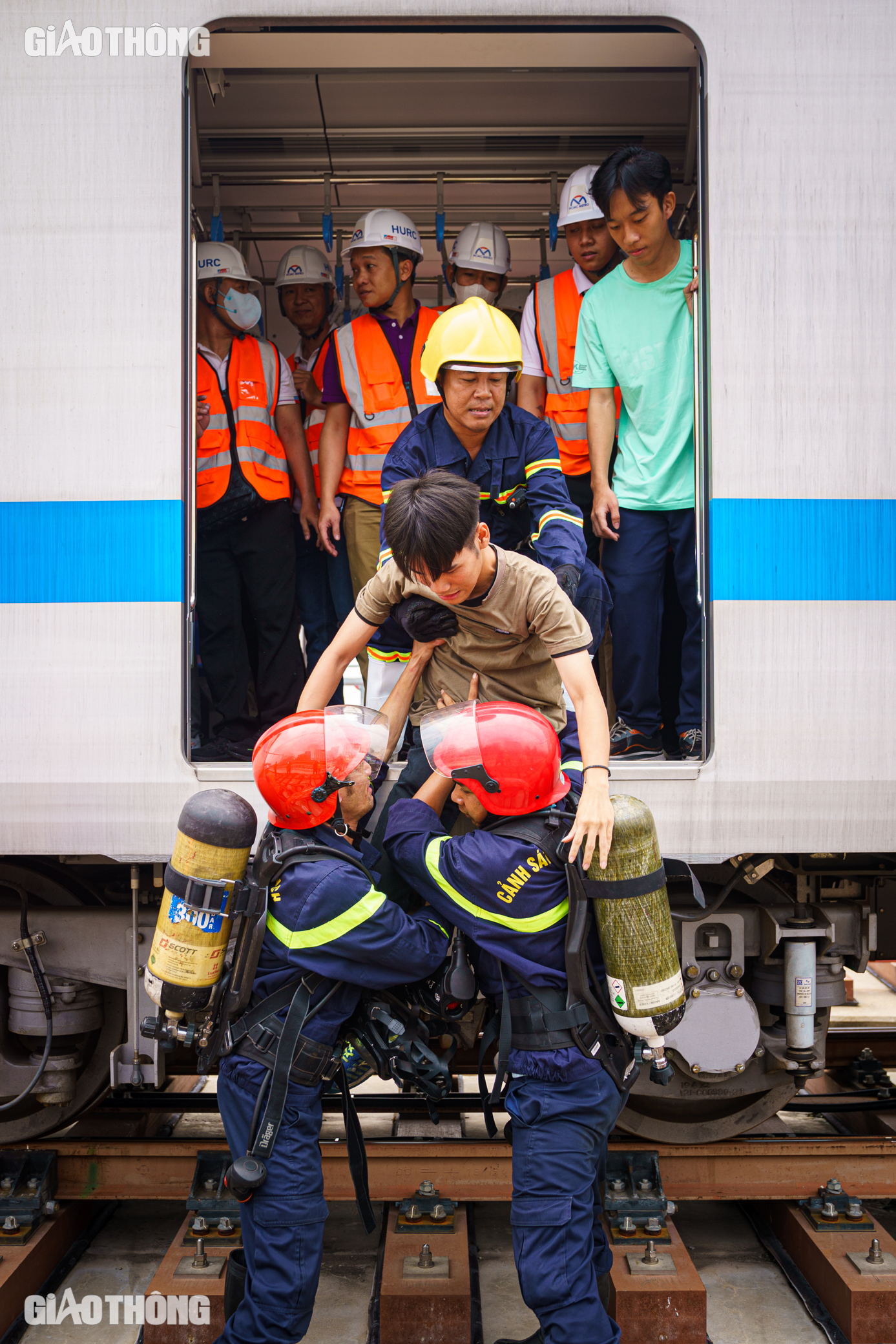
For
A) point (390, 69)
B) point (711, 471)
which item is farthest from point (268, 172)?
point (711, 471)

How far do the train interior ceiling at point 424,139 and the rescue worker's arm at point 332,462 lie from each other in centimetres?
93

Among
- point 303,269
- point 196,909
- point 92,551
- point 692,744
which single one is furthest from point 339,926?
point 303,269

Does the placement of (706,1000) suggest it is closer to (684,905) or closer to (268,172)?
(684,905)

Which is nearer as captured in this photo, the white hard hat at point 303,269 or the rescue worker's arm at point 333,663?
the rescue worker's arm at point 333,663

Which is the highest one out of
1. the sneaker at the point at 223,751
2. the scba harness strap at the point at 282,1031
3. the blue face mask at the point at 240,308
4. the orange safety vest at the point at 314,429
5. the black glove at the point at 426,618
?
the blue face mask at the point at 240,308

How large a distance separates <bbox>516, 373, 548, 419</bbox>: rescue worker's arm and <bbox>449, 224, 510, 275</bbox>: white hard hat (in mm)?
511

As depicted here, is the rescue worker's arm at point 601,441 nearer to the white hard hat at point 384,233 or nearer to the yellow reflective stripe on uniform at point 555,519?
the yellow reflective stripe on uniform at point 555,519

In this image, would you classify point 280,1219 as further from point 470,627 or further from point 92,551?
point 92,551

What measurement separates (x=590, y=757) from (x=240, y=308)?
8.19 feet

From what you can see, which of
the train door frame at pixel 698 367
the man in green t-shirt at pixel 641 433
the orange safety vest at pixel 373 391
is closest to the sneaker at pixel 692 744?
the man in green t-shirt at pixel 641 433

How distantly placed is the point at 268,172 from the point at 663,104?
63.4 inches

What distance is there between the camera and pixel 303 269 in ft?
14.3

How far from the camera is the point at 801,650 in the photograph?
2.85 meters

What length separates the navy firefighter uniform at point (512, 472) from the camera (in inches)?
117
